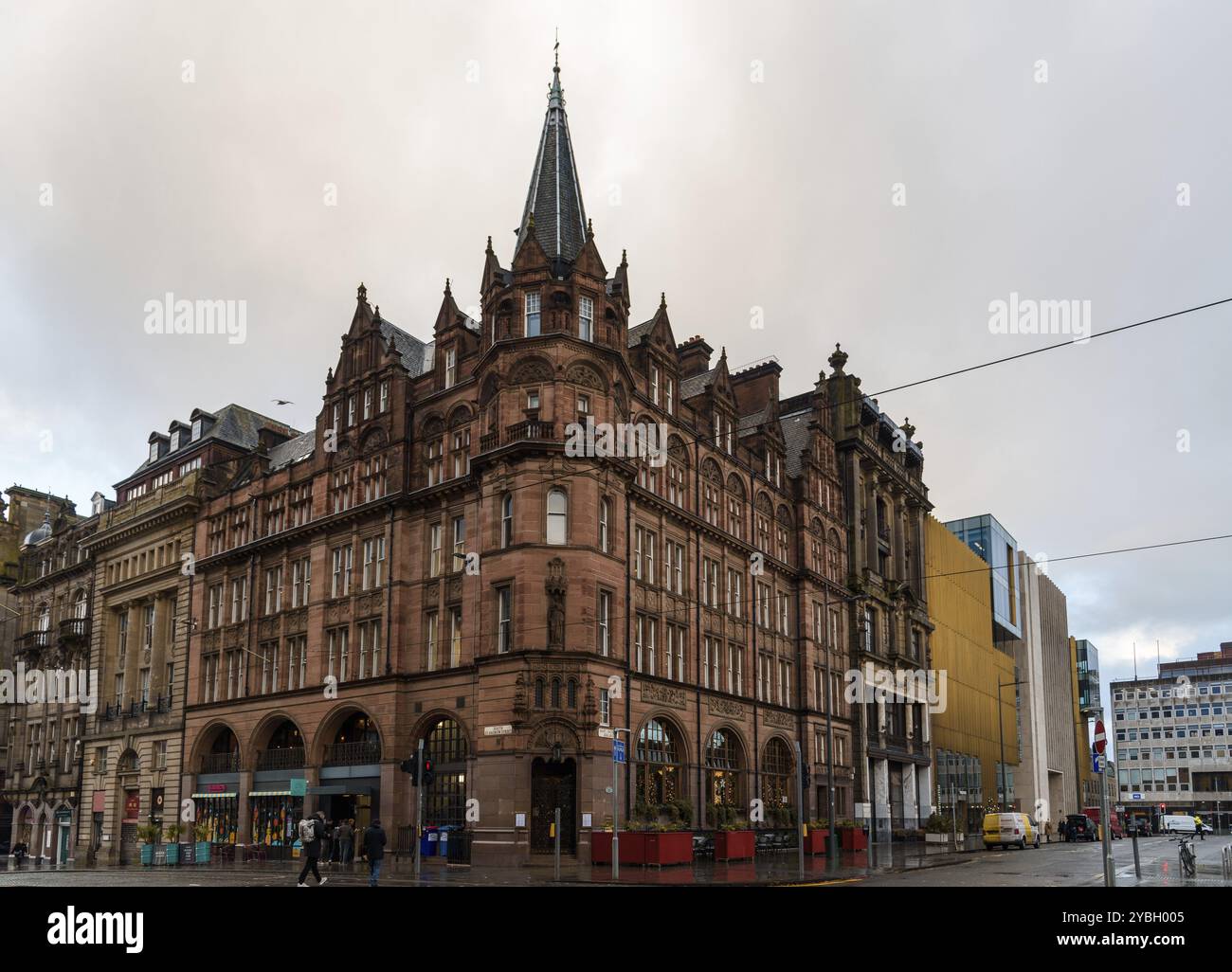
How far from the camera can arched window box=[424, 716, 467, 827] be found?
1786 inches

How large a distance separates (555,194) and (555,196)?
0.39 feet

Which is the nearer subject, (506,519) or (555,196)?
(506,519)

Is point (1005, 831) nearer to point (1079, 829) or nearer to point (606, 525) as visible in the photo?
point (1079, 829)

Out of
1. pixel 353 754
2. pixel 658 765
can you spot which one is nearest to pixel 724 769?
pixel 658 765

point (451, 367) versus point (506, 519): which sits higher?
point (451, 367)

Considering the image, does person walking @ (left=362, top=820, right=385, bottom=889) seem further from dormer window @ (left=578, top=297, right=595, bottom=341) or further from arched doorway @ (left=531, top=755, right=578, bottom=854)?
dormer window @ (left=578, top=297, right=595, bottom=341)

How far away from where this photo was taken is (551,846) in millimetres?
41062

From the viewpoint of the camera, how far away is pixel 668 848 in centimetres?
3869

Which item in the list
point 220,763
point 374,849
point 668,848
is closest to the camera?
point 374,849

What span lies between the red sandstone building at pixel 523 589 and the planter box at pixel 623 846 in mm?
870

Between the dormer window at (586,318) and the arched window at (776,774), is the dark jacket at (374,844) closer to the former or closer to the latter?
the dormer window at (586,318)
